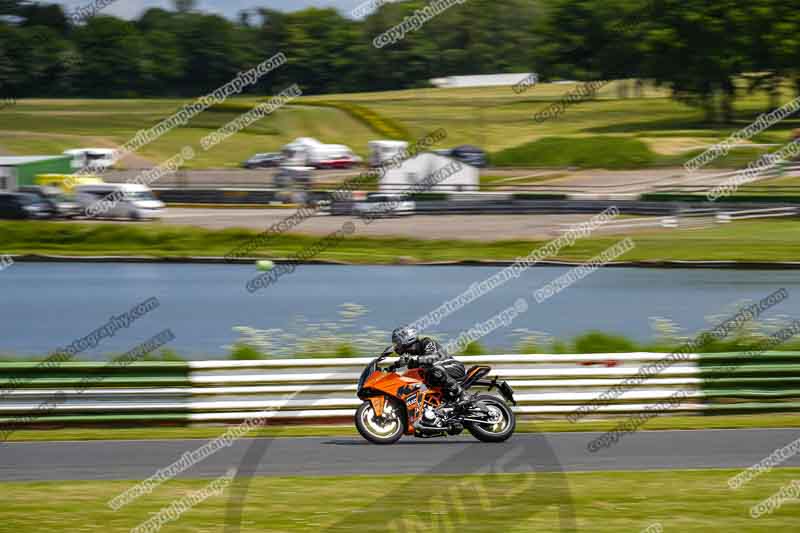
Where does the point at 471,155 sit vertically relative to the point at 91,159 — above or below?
below

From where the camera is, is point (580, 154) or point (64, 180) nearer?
point (64, 180)

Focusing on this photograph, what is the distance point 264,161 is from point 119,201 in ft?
57.3

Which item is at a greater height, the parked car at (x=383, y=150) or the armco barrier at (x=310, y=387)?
the armco barrier at (x=310, y=387)

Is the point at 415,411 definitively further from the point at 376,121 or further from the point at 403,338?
the point at 376,121

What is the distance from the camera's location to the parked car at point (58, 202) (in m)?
51.6

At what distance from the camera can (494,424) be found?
458 inches

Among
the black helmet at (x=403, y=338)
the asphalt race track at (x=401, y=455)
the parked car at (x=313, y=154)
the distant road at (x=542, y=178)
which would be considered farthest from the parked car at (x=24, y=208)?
the black helmet at (x=403, y=338)

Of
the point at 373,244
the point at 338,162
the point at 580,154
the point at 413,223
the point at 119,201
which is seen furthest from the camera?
the point at 580,154

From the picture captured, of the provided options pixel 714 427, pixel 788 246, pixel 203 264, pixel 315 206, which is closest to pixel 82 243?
pixel 203 264

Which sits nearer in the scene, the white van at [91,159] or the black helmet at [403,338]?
the black helmet at [403,338]

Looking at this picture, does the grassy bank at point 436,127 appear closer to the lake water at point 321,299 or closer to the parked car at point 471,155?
the parked car at point 471,155

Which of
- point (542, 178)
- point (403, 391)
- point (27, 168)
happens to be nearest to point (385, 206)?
point (542, 178)

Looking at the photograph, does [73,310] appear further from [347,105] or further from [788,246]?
[347,105]

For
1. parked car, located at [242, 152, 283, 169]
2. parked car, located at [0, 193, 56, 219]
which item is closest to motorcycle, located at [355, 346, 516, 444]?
parked car, located at [0, 193, 56, 219]
